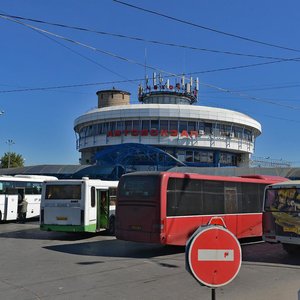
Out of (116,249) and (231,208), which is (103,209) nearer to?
(116,249)

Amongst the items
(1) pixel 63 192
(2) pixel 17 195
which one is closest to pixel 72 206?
(1) pixel 63 192

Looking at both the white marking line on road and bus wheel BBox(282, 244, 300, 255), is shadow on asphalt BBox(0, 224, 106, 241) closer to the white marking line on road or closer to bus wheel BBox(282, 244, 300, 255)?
bus wheel BBox(282, 244, 300, 255)

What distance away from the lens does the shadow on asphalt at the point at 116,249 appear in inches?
567

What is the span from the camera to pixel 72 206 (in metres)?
18.8

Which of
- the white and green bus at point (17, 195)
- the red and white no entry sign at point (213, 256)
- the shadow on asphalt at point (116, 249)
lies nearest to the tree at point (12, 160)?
the white and green bus at point (17, 195)

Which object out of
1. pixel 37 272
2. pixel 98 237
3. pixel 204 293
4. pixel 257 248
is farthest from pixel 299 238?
pixel 98 237

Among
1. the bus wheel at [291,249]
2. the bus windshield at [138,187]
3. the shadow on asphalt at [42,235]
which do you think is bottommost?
the shadow on asphalt at [42,235]

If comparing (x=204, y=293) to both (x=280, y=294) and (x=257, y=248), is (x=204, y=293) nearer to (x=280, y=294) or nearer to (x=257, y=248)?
(x=280, y=294)

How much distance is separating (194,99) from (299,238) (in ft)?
229

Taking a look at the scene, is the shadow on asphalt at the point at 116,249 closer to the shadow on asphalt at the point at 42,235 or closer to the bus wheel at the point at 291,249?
the shadow on asphalt at the point at 42,235

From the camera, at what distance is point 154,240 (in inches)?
545

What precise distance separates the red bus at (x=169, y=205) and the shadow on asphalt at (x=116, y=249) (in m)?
0.59

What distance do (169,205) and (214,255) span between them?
31.0ft

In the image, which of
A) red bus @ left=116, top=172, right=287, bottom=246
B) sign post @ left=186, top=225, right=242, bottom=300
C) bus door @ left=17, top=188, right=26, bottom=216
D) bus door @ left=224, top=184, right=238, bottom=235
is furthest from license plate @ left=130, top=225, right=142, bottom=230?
bus door @ left=17, top=188, right=26, bottom=216
